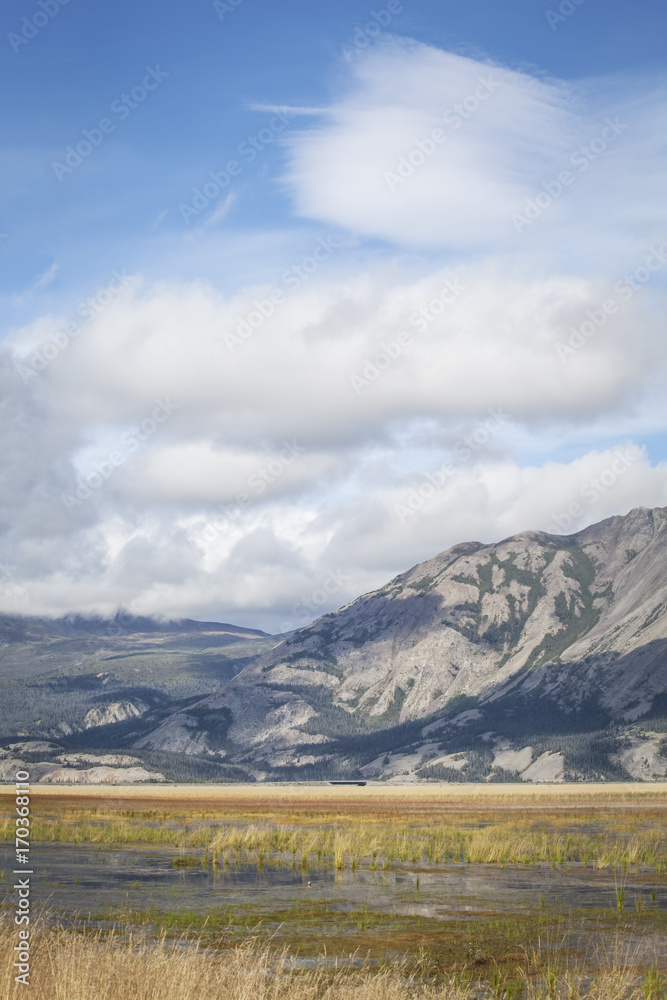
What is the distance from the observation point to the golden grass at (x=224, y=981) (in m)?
15.7

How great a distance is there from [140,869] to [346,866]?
10649 millimetres

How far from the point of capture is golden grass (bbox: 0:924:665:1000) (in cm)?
1571

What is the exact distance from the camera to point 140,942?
20.1 metres

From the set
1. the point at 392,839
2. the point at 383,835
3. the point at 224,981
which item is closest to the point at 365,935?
the point at 224,981

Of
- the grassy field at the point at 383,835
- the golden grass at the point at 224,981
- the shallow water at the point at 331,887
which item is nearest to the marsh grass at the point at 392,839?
the grassy field at the point at 383,835

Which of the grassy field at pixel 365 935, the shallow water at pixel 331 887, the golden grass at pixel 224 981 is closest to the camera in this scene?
the golden grass at pixel 224 981

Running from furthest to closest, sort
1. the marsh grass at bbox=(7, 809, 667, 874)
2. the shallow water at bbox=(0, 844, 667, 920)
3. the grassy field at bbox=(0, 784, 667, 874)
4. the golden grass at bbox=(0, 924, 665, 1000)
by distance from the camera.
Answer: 1. the grassy field at bbox=(0, 784, 667, 874)
2. the marsh grass at bbox=(7, 809, 667, 874)
3. the shallow water at bbox=(0, 844, 667, 920)
4. the golden grass at bbox=(0, 924, 665, 1000)

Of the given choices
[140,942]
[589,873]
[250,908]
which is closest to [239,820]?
[589,873]

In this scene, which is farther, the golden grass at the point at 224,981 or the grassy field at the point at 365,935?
the grassy field at the point at 365,935

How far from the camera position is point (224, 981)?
16906 millimetres

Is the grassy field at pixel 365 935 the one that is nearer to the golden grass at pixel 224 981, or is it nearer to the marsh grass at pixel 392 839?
the golden grass at pixel 224 981

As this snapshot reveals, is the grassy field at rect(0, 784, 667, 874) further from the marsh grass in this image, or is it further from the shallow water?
the shallow water

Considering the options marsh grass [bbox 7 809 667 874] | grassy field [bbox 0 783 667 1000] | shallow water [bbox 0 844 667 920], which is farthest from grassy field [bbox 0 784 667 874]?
shallow water [bbox 0 844 667 920]

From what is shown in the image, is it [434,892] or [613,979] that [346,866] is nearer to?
[434,892]
